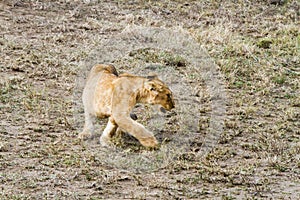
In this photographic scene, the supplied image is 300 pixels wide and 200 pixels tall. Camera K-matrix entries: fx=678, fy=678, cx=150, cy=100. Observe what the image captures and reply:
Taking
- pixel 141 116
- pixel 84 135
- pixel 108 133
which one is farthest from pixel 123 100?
pixel 141 116

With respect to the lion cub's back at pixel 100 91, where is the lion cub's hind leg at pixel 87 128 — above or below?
below

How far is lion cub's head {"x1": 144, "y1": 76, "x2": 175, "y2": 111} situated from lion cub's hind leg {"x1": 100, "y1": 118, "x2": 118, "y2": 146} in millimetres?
396

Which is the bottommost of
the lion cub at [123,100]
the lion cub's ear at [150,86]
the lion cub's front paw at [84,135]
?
the lion cub's front paw at [84,135]

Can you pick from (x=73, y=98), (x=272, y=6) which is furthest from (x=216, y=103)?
(x=272, y=6)

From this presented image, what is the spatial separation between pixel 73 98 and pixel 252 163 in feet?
8.26

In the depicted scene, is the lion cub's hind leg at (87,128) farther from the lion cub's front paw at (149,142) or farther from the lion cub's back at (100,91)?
the lion cub's front paw at (149,142)

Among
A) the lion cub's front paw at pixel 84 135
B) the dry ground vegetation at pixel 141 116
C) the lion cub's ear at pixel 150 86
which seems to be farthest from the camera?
the lion cub's front paw at pixel 84 135

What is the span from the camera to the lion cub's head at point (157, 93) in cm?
611

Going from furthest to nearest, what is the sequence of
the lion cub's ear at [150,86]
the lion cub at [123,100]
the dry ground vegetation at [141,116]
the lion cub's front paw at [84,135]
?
1. the lion cub's front paw at [84,135]
2. the lion cub's ear at [150,86]
3. the lion cub at [123,100]
4. the dry ground vegetation at [141,116]

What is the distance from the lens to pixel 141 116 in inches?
281

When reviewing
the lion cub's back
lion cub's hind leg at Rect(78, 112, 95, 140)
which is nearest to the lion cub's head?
the lion cub's back

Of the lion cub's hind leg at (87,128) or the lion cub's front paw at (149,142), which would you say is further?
the lion cub's hind leg at (87,128)

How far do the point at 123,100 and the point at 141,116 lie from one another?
1.17 m

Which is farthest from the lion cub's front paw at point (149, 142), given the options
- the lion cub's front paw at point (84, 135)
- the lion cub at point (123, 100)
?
the lion cub's front paw at point (84, 135)
